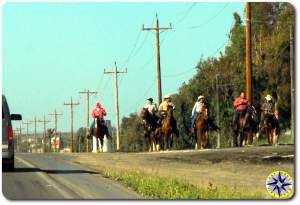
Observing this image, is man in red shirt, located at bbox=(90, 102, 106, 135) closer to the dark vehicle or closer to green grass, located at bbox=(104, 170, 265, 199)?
the dark vehicle

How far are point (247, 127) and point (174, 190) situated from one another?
1329cm

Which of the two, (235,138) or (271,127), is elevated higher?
(271,127)

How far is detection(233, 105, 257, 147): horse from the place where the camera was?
2869 centimetres

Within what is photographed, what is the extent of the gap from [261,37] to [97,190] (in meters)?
33.6

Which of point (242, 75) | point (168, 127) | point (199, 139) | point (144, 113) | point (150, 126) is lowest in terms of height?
point (199, 139)

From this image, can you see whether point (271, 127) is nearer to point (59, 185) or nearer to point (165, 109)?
point (165, 109)

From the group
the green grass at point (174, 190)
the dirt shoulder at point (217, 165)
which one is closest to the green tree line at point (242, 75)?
the dirt shoulder at point (217, 165)

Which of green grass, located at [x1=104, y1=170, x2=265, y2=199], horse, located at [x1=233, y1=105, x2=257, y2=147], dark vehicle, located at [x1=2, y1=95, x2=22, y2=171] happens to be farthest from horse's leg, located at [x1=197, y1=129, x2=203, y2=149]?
dark vehicle, located at [x1=2, y1=95, x2=22, y2=171]

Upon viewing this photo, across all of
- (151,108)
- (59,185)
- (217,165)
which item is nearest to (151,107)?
(151,108)

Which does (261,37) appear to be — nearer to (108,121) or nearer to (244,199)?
(108,121)

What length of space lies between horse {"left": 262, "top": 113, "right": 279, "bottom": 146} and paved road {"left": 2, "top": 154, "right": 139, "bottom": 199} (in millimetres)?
8402

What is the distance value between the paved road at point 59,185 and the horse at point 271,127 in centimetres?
840

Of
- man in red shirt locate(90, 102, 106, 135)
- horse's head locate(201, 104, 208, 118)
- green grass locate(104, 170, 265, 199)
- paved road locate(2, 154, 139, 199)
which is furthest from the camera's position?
man in red shirt locate(90, 102, 106, 135)

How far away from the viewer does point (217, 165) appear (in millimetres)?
22078
